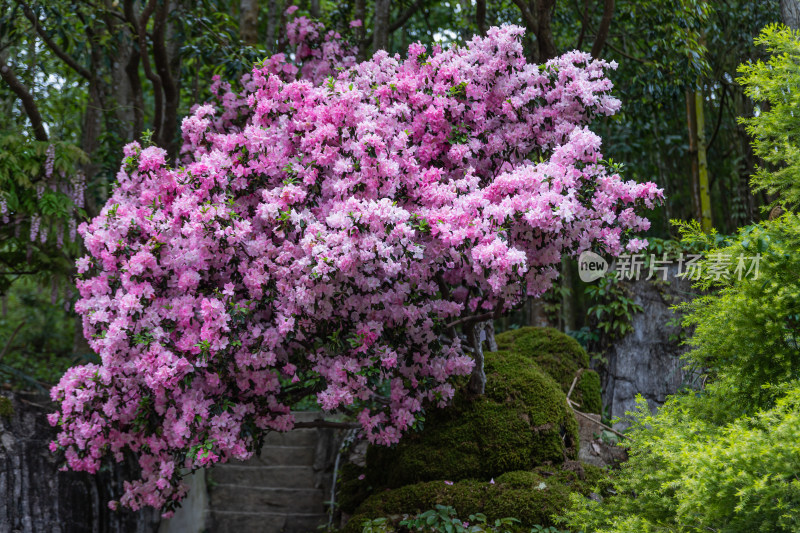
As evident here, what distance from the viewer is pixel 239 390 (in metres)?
4.66

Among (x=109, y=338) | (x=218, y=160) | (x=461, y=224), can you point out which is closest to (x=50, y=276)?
(x=109, y=338)

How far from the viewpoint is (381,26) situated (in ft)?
22.8

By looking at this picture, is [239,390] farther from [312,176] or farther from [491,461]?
[491,461]

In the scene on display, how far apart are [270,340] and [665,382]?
14.0 feet

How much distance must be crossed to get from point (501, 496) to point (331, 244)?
2.05 metres

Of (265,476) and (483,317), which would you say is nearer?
(483,317)

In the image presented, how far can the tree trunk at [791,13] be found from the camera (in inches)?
199

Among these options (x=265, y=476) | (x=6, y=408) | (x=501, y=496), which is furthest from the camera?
(x=265, y=476)

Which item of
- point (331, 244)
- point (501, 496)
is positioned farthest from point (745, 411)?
point (331, 244)

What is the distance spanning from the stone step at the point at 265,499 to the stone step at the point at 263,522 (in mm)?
77

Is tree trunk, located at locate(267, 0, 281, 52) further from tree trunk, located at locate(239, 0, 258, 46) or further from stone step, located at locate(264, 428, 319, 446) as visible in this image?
stone step, located at locate(264, 428, 319, 446)

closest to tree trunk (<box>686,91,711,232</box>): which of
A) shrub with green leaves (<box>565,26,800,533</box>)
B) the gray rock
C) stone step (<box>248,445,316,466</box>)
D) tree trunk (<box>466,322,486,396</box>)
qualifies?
the gray rock

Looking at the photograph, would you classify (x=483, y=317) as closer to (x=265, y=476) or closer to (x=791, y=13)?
(x=791, y=13)

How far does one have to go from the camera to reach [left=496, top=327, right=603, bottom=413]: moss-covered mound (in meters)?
6.24
